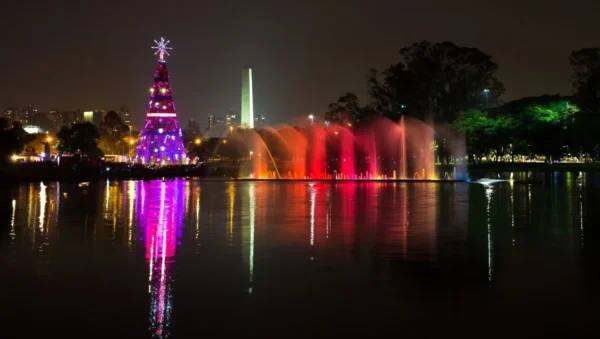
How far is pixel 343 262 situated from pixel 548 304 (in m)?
4.70

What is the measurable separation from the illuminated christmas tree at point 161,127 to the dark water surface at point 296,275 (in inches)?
1966

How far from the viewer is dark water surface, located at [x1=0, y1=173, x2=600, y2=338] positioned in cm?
954

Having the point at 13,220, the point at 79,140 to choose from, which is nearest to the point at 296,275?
the point at 13,220

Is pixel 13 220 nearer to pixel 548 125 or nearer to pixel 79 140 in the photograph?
pixel 548 125

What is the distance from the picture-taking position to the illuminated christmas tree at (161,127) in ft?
241

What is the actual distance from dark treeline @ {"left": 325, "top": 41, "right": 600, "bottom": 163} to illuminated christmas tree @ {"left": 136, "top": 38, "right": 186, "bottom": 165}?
2237 centimetres

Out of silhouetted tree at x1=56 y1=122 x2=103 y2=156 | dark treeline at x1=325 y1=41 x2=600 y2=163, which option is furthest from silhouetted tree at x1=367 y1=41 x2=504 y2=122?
silhouetted tree at x1=56 y1=122 x2=103 y2=156

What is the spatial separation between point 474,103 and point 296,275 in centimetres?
7639

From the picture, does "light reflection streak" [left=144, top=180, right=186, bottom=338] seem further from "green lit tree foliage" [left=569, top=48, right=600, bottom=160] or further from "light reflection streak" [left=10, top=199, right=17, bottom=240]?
"green lit tree foliage" [left=569, top=48, right=600, bottom=160]

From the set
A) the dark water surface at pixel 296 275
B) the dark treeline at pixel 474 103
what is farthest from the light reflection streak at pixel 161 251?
the dark treeline at pixel 474 103

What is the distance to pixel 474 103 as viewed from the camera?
85.5m

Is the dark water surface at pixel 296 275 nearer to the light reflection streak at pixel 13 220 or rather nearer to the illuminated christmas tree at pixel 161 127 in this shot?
the light reflection streak at pixel 13 220

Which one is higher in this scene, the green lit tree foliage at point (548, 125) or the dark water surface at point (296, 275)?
the green lit tree foliage at point (548, 125)

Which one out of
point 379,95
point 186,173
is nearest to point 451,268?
point 186,173
